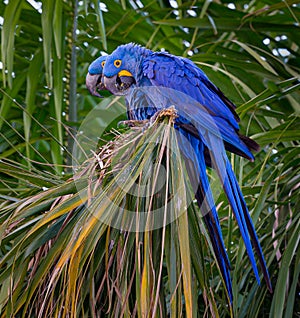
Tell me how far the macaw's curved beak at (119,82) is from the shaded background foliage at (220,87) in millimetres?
81

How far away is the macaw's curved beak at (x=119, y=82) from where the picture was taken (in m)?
1.47

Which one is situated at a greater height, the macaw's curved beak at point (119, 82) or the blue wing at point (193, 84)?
the macaw's curved beak at point (119, 82)

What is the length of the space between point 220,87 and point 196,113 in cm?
30

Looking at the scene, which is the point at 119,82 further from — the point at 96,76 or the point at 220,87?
the point at 220,87

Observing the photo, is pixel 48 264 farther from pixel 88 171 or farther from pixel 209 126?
pixel 209 126

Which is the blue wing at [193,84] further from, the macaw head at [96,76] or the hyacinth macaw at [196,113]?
the macaw head at [96,76]

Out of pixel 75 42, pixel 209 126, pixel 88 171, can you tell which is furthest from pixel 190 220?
pixel 75 42

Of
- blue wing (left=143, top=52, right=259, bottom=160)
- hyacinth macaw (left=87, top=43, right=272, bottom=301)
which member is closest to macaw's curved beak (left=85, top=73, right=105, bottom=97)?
hyacinth macaw (left=87, top=43, right=272, bottom=301)

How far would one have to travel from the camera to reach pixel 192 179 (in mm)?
1224

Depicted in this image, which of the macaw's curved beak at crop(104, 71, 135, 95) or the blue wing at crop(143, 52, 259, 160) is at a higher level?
the macaw's curved beak at crop(104, 71, 135, 95)

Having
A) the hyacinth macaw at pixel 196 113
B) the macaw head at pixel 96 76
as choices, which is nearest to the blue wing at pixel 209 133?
the hyacinth macaw at pixel 196 113

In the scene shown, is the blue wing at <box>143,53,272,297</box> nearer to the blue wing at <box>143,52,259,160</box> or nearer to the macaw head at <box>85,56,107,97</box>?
the blue wing at <box>143,52,259,160</box>

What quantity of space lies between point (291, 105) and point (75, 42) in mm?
574

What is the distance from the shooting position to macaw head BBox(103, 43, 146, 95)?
1.47 metres
